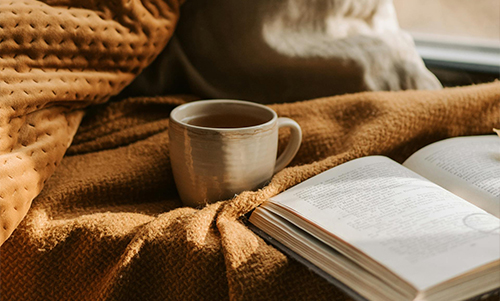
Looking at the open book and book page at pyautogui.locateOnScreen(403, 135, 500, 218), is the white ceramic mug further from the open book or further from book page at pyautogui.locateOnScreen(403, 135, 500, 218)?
book page at pyautogui.locateOnScreen(403, 135, 500, 218)

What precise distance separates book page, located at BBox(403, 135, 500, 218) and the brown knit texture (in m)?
0.04

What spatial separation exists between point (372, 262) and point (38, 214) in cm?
38

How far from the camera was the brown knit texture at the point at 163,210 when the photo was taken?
429mm

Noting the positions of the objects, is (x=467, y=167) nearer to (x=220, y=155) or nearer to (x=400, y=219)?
(x=400, y=219)

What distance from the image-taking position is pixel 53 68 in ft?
1.83

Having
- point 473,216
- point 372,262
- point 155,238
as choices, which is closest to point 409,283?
point 372,262

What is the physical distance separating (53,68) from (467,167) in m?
0.55

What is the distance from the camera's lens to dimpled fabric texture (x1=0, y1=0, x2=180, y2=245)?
485mm

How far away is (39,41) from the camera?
53 cm

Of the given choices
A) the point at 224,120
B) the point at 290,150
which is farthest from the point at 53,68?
the point at 290,150

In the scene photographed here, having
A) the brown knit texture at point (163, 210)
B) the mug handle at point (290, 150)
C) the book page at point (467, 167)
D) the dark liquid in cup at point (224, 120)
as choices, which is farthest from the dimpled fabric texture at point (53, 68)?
the book page at point (467, 167)

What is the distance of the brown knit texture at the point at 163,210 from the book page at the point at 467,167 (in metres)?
0.04

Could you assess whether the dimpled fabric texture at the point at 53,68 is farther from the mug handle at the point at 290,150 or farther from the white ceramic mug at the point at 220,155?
the mug handle at the point at 290,150

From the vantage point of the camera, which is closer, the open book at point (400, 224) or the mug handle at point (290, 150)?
the open book at point (400, 224)
